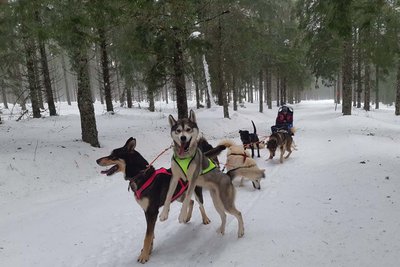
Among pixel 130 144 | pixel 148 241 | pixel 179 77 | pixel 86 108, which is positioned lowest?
pixel 148 241

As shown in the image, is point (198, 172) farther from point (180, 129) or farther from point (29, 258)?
point (29, 258)

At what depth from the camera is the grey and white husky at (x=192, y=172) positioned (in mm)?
4676

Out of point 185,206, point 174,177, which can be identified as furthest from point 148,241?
point 174,177

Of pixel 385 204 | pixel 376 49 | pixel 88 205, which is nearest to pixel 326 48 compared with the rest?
pixel 376 49

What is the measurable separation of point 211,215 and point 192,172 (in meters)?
1.64

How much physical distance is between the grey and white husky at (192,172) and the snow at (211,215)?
60 centimetres

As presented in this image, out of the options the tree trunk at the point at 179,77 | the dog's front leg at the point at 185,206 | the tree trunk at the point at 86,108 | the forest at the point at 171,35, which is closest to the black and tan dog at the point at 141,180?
the dog's front leg at the point at 185,206

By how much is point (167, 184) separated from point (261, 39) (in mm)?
17941

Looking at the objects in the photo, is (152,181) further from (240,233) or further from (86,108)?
(86,108)

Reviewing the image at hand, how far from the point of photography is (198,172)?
490 centimetres

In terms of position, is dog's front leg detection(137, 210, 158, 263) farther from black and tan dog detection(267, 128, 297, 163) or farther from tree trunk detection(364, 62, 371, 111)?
tree trunk detection(364, 62, 371, 111)

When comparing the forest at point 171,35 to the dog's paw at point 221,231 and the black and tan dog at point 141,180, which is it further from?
the dog's paw at point 221,231

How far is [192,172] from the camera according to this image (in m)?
4.79

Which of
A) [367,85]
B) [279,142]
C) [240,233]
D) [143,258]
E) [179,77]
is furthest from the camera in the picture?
[367,85]
